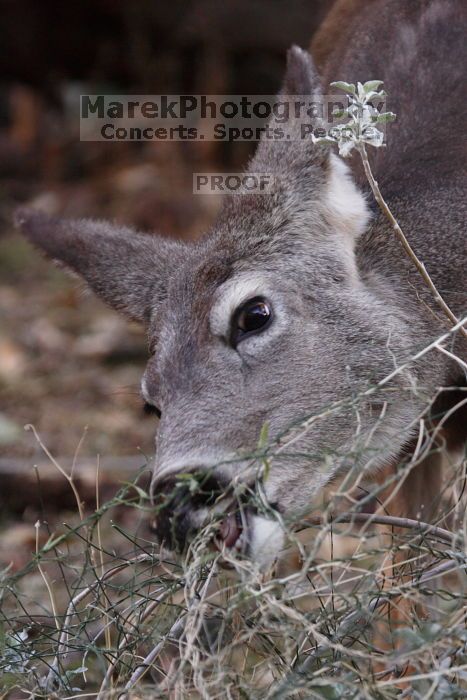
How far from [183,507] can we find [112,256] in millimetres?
1457

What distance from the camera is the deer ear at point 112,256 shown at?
14.0 ft

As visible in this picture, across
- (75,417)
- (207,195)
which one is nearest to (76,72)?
(207,195)

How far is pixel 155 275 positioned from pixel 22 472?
1.90 meters

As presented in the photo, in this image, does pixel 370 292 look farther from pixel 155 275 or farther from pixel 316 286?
pixel 155 275

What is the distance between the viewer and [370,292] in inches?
154

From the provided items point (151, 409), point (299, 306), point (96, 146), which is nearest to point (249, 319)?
point (299, 306)

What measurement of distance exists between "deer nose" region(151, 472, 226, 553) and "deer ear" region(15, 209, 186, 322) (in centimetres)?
107

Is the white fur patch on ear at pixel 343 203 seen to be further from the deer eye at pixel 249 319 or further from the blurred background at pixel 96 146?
the blurred background at pixel 96 146

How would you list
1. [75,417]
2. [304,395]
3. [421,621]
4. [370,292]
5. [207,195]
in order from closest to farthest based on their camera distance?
[421,621] → [304,395] → [370,292] → [75,417] → [207,195]

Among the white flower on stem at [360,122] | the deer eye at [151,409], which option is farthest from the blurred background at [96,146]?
the white flower on stem at [360,122]

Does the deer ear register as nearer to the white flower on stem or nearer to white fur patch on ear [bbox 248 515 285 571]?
the white flower on stem

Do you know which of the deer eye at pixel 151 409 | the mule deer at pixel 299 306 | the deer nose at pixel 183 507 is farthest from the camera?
the deer eye at pixel 151 409

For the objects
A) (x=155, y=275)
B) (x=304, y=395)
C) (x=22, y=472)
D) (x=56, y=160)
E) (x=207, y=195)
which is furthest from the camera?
(x=56, y=160)

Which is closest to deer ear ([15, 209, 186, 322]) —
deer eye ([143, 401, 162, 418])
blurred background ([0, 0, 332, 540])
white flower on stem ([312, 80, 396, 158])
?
deer eye ([143, 401, 162, 418])
